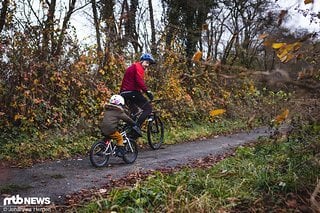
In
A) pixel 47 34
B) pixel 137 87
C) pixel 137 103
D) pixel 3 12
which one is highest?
pixel 3 12

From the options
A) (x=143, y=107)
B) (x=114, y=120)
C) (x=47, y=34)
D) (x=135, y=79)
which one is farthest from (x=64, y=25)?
(x=114, y=120)

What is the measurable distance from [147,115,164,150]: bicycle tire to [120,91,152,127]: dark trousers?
2.45ft

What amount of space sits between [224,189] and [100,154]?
2.94 m

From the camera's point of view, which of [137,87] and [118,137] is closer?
[118,137]

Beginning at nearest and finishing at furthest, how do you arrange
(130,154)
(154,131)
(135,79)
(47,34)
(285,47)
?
1. (285,47)
2. (130,154)
3. (135,79)
4. (47,34)
5. (154,131)

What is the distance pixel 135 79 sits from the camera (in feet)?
28.4

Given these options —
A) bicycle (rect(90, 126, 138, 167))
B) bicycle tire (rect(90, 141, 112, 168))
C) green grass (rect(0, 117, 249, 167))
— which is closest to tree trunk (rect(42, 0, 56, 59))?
green grass (rect(0, 117, 249, 167))

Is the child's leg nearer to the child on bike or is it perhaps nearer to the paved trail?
the child on bike

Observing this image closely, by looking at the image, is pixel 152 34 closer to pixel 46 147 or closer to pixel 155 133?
pixel 155 133

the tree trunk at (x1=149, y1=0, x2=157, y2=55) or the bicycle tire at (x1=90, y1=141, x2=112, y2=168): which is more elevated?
the tree trunk at (x1=149, y1=0, x2=157, y2=55)

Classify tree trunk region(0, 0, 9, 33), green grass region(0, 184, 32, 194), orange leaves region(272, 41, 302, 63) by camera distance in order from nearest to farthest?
orange leaves region(272, 41, 302, 63) < green grass region(0, 184, 32, 194) < tree trunk region(0, 0, 9, 33)

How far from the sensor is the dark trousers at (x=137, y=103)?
878 cm

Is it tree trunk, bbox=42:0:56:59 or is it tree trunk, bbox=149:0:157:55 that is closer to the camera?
tree trunk, bbox=42:0:56:59

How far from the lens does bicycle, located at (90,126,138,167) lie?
6932 mm
